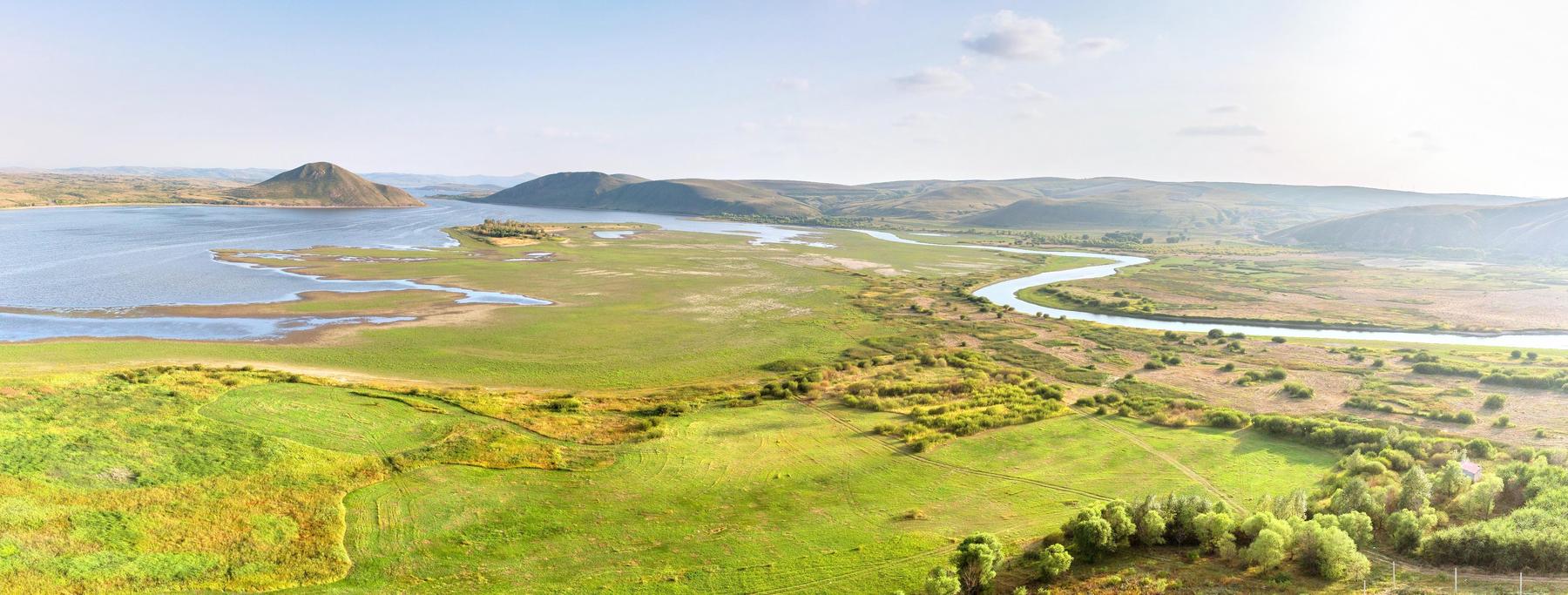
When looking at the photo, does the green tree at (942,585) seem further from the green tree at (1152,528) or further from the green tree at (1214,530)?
the green tree at (1214,530)

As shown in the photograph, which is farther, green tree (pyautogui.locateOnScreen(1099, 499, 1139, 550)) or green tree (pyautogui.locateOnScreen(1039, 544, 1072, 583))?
green tree (pyautogui.locateOnScreen(1099, 499, 1139, 550))

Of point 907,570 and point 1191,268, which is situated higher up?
point 1191,268

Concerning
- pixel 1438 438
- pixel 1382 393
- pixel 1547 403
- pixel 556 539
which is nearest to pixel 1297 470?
pixel 1438 438

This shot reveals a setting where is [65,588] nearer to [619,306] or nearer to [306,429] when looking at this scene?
[306,429]

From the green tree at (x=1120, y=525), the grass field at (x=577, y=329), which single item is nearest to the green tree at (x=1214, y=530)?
the green tree at (x=1120, y=525)

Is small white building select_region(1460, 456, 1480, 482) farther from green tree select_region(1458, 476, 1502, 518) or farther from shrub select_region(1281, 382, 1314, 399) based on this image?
shrub select_region(1281, 382, 1314, 399)

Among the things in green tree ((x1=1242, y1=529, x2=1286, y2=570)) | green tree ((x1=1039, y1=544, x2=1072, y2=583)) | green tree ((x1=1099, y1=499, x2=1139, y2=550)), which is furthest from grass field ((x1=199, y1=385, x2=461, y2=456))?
green tree ((x1=1242, y1=529, x2=1286, y2=570))
